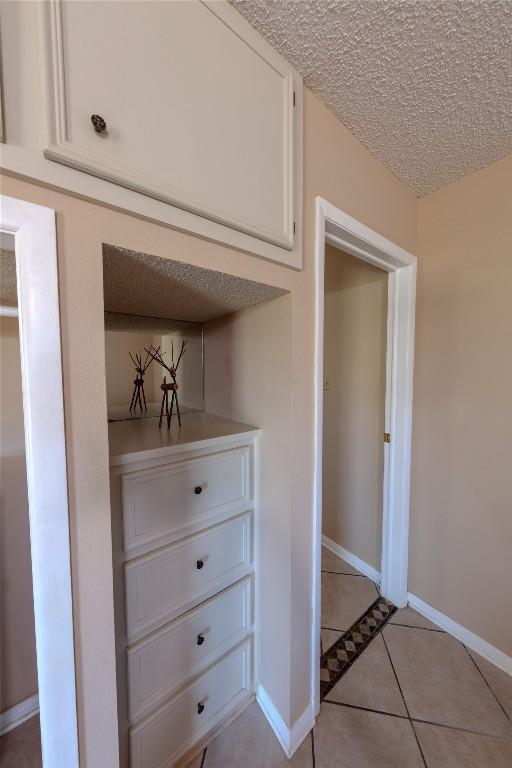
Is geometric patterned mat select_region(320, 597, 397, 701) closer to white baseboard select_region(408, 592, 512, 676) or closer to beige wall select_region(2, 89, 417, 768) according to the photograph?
white baseboard select_region(408, 592, 512, 676)

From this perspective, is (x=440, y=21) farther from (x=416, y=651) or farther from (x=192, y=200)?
(x=416, y=651)

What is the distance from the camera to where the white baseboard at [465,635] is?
129cm

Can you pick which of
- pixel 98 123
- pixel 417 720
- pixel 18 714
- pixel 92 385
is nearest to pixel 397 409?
pixel 417 720

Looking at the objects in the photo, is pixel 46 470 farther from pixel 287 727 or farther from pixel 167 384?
pixel 287 727

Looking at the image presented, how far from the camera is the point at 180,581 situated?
3.04 feet

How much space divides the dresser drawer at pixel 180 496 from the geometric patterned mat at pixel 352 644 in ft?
3.08

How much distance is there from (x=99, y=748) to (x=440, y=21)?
1.87m

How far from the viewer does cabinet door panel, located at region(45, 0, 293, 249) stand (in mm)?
512

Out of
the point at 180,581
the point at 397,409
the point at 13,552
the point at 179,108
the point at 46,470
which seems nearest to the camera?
the point at 46,470

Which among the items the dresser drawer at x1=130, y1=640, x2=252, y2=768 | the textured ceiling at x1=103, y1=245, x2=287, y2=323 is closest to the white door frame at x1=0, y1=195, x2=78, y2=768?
the textured ceiling at x1=103, y1=245, x2=287, y2=323

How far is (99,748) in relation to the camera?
1.93 feet

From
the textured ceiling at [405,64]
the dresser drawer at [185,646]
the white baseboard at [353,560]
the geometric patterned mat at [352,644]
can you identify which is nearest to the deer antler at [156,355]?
the dresser drawer at [185,646]

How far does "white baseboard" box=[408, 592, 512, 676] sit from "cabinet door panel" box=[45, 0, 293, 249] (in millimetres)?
2004

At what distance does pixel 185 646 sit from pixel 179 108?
154 cm
